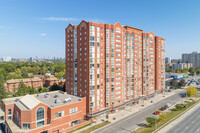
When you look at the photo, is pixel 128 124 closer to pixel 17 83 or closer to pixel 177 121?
pixel 177 121

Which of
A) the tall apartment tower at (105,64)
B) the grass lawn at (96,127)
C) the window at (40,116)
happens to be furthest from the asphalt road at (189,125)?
the window at (40,116)

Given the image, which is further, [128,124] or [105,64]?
[105,64]

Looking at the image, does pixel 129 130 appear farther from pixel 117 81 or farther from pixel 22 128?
pixel 22 128

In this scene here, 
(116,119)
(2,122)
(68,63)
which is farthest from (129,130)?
(2,122)

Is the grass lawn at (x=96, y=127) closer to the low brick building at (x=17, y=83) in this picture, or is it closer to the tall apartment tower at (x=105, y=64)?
the tall apartment tower at (x=105, y=64)

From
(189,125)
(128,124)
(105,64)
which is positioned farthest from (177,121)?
(105,64)

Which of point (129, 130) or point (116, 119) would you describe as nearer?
point (129, 130)

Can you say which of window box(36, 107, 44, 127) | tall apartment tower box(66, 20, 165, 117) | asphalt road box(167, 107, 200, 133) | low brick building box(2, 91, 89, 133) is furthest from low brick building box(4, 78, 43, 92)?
asphalt road box(167, 107, 200, 133)
